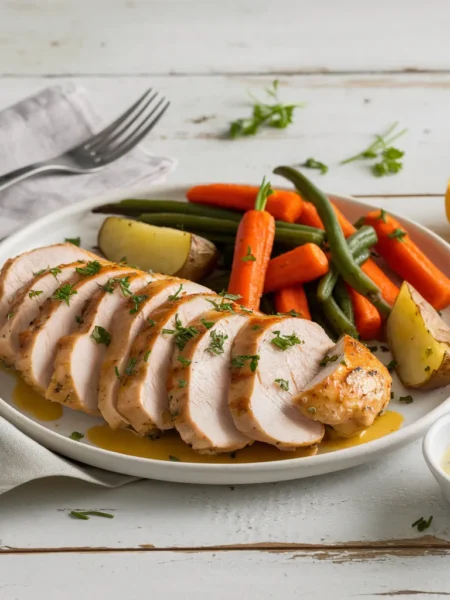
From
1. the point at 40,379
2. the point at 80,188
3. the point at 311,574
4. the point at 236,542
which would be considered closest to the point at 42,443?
the point at 40,379

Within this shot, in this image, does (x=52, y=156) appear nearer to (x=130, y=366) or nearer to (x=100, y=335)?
(x=100, y=335)

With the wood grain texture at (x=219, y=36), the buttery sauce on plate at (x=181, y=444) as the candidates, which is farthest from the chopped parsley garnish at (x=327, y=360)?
the wood grain texture at (x=219, y=36)

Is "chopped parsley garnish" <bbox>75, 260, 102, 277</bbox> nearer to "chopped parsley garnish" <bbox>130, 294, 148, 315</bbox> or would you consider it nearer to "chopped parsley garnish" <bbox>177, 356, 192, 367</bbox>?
"chopped parsley garnish" <bbox>130, 294, 148, 315</bbox>

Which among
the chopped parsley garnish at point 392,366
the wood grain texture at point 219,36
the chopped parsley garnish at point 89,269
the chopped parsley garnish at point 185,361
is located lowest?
the chopped parsley garnish at point 392,366

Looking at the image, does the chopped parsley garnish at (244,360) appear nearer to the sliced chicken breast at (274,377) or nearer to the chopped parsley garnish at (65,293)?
the sliced chicken breast at (274,377)

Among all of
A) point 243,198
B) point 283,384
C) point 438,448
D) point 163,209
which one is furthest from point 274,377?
point 163,209

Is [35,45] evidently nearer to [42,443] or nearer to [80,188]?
[80,188]

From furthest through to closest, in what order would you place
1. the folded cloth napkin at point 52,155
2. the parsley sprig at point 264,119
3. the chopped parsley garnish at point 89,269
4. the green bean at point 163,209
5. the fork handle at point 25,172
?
1. the parsley sprig at point 264,119
2. the folded cloth napkin at point 52,155
3. the fork handle at point 25,172
4. the green bean at point 163,209
5. the chopped parsley garnish at point 89,269
